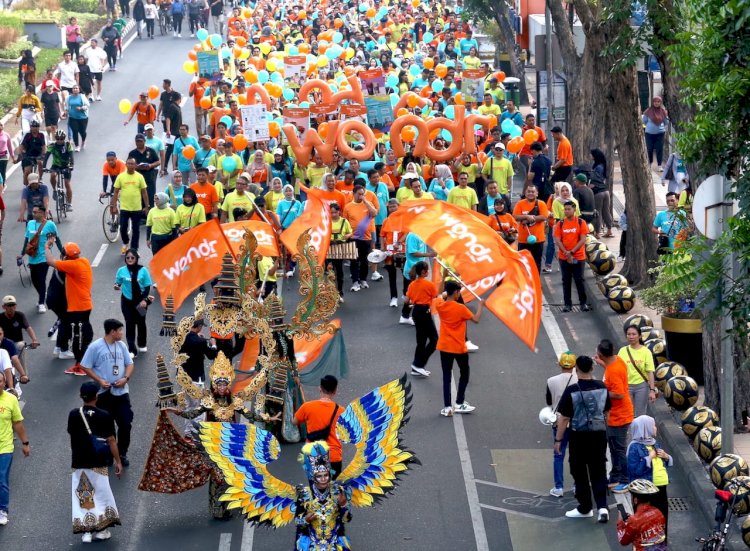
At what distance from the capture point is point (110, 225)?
25594mm

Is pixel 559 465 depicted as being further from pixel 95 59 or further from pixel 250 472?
pixel 95 59

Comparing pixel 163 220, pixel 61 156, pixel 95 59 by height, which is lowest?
pixel 163 220

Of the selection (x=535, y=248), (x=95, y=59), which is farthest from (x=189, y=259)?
(x=95, y=59)

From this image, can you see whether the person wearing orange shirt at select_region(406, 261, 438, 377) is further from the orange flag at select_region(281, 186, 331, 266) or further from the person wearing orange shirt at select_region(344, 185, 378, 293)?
the person wearing orange shirt at select_region(344, 185, 378, 293)

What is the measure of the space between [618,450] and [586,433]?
3.24 feet

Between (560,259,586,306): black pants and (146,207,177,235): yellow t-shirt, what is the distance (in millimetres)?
5839

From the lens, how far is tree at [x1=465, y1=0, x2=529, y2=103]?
134ft

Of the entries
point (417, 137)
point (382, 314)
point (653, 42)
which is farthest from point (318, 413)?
point (417, 137)

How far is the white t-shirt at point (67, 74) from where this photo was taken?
118ft

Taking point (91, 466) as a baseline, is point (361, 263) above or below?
above

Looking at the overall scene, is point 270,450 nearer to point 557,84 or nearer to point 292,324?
point 292,324

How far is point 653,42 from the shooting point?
57.1 feet

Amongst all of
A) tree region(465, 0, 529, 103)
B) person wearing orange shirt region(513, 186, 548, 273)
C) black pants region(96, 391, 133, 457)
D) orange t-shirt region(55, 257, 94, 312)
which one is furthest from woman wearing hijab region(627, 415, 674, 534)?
tree region(465, 0, 529, 103)

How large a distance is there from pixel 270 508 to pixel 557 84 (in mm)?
20256
